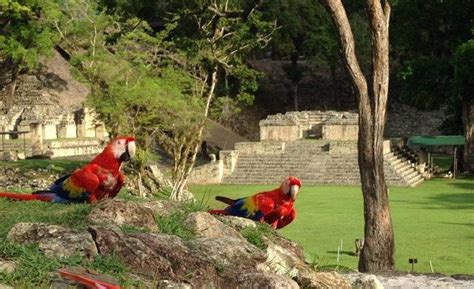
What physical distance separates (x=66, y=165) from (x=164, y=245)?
67.6 feet

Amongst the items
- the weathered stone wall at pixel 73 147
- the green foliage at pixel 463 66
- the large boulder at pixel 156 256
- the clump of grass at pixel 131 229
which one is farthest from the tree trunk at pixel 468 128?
the large boulder at pixel 156 256

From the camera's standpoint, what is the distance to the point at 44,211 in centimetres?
800

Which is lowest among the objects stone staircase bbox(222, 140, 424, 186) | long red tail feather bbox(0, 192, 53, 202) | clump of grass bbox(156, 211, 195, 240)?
stone staircase bbox(222, 140, 424, 186)

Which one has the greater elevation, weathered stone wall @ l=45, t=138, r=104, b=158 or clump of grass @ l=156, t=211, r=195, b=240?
clump of grass @ l=156, t=211, r=195, b=240

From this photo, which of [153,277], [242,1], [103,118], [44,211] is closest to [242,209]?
[44,211]

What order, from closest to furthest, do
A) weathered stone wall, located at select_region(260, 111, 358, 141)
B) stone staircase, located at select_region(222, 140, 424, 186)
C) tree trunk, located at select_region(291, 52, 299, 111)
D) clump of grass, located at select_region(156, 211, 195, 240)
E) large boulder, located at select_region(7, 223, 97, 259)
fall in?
large boulder, located at select_region(7, 223, 97, 259)
clump of grass, located at select_region(156, 211, 195, 240)
stone staircase, located at select_region(222, 140, 424, 186)
weathered stone wall, located at select_region(260, 111, 358, 141)
tree trunk, located at select_region(291, 52, 299, 111)

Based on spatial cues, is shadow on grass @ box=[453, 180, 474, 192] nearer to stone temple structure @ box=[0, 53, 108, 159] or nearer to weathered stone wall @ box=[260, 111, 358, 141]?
weathered stone wall @ box=[260, 111, 358, 141]

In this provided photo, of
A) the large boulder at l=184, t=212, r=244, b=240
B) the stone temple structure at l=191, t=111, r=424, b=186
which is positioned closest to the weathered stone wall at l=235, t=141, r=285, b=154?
the stone temple structure at l=191, t=111, r=424, b=186

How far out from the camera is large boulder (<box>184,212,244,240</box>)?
7.57 metres

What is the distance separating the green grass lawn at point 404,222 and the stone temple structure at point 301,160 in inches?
46.5

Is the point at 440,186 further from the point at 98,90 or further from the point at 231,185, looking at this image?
the point at 98,90

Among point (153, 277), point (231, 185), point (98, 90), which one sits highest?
point (98, 90)

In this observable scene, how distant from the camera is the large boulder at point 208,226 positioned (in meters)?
7.57

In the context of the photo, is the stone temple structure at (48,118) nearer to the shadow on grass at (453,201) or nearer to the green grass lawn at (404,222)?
the green grass lawn at (404,222)
